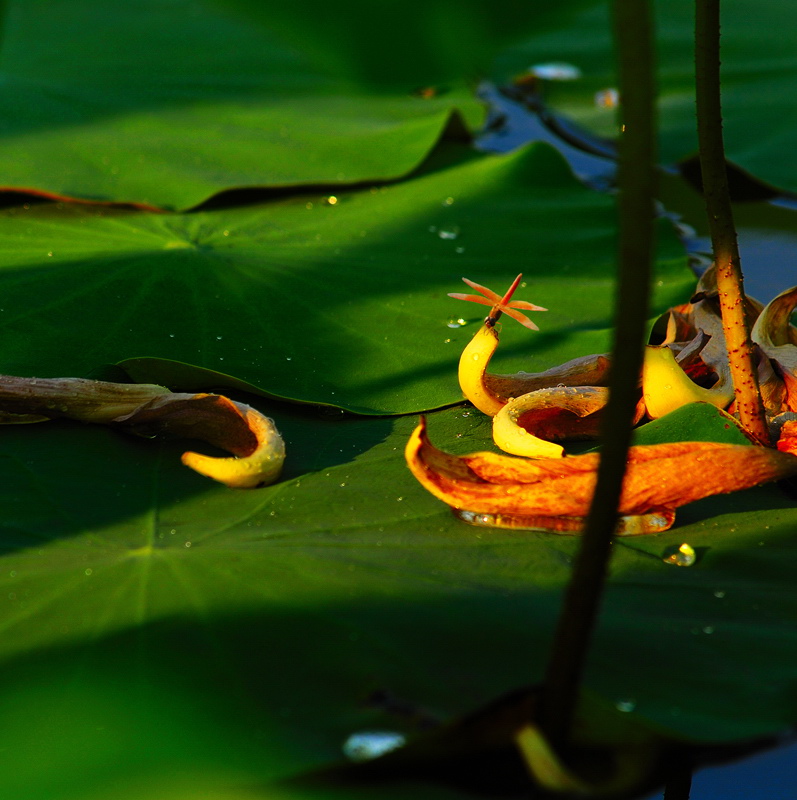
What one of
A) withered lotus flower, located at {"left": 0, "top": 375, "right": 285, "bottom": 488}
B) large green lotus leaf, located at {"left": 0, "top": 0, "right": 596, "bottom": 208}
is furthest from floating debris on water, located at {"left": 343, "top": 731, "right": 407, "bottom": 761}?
large green lotus leaf, located at {"left": 0, "top": 0, "right": 596, "bottom": 208}

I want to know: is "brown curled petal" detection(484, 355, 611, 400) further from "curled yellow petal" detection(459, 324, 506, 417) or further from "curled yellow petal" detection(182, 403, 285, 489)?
"curled yellow petal" detection(182, 403, 285, 489)

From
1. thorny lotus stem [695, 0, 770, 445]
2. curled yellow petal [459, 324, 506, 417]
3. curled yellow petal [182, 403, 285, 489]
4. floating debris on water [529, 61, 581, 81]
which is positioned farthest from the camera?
floating debris on water [529, 61, 581, 81]

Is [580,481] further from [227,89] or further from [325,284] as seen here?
[227,89]

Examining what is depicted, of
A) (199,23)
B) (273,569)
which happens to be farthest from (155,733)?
(199,23)

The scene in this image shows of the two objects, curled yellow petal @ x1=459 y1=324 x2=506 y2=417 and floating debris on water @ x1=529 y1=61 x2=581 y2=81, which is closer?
curled yellow petal @ x1=459 y1=324 x2=506 y2=417

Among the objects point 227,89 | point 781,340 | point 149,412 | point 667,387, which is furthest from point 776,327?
point 227,89

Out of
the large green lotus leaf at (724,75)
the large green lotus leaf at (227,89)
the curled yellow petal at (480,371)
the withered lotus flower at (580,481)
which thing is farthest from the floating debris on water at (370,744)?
the large green lotus leaf at (724,75)
